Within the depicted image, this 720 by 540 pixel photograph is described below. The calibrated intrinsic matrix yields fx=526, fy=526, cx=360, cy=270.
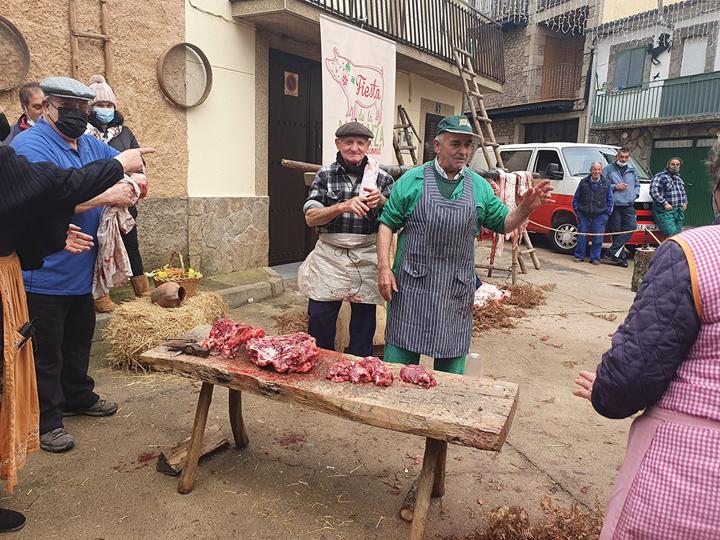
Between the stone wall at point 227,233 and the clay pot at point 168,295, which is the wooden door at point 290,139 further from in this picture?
the clay pot at point 168,295

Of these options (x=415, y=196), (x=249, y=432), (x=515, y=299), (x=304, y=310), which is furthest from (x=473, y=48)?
(x=249, y=432)

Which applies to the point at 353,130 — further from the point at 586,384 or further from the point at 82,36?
the point at 82,36

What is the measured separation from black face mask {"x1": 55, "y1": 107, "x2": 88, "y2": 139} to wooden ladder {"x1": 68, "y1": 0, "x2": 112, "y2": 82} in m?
2.59

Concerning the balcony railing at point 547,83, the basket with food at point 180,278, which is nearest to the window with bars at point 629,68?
the balcony railing at point 547,83

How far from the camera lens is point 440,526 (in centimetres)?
261

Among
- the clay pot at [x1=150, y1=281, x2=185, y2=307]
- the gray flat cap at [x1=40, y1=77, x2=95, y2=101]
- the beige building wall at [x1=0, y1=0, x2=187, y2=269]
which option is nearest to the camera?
the gray flat cap at [x1=40, y1=77, x2=95, y2=101]

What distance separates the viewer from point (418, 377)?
248 cm

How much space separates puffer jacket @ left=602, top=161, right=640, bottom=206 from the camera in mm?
10492

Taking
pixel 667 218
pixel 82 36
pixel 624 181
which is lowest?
pixel 667 218

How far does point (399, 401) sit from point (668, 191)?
1023 cm

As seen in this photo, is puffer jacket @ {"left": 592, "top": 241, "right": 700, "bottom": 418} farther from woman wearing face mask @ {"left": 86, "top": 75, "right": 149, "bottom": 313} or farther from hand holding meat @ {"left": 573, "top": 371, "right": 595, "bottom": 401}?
woman wearing face mask @ {"left": 86, "top": 75, "right": 149, "bottom": 313}

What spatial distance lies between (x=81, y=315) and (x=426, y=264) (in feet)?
7.23

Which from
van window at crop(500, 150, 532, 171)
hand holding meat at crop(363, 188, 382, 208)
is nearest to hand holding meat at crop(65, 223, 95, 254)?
hand holding meat at crop(363, 188, 382, 208)

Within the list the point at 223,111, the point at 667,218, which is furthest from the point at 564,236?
the point at 223,111
